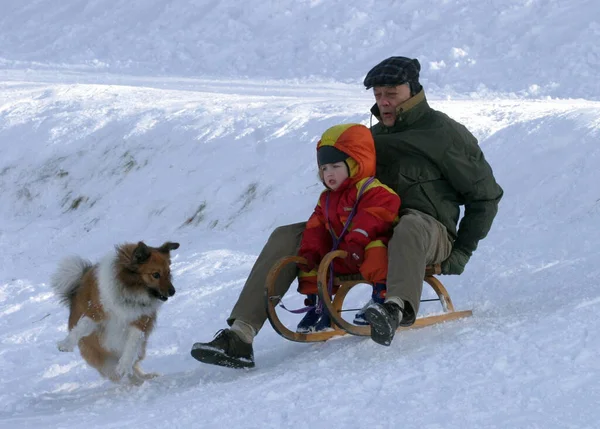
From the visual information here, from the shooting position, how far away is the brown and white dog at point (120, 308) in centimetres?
535

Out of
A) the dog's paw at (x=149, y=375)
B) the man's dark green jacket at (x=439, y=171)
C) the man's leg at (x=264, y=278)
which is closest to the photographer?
the man's leg at (x=264, y=278)

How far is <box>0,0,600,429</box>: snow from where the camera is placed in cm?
345

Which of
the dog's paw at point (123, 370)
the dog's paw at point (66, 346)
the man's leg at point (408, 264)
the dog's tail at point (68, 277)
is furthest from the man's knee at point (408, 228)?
the dog's tail at point (68, 277)

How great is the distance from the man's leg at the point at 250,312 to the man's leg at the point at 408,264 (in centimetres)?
68

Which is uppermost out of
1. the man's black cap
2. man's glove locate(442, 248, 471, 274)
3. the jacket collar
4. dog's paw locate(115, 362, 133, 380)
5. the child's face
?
the man's black cap

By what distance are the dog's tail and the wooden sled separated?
1.83m

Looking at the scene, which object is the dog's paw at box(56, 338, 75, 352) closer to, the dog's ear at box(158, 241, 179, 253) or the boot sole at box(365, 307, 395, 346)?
the dog's ear at box(158, 241, 179, 253)

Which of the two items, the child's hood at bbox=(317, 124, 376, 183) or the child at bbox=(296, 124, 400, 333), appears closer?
the child at bbox=(296, 124, 400, 333)

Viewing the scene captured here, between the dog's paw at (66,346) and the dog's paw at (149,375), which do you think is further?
the dog's paw at (66,346)

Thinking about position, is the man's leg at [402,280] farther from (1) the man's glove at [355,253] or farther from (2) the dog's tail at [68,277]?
(2) the dog's tail at [68,277]

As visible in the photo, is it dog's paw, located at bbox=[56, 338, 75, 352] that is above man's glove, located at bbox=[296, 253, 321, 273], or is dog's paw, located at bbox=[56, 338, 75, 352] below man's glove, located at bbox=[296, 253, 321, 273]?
below

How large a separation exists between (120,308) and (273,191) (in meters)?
3.37

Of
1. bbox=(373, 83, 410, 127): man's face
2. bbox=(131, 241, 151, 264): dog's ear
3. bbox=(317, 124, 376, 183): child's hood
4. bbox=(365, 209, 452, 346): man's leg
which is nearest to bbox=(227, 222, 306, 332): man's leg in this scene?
bbox=(317, 124, 376, 183): child's hood

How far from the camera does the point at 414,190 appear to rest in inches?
179
